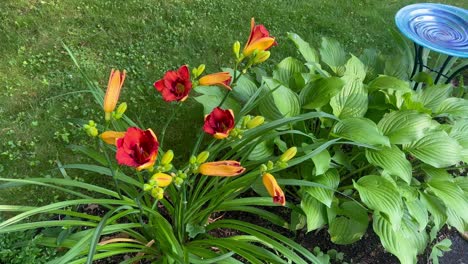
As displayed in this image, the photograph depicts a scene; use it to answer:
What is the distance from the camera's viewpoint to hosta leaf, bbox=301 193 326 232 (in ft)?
6.68

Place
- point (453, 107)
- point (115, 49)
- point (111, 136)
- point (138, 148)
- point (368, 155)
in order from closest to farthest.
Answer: point (138, 148)
point (111, 136)
point (368, 155)
point (453, 107)
point (115, 49)

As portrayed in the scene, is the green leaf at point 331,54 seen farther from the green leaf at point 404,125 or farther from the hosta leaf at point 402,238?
the hosta leaf at point 402,238

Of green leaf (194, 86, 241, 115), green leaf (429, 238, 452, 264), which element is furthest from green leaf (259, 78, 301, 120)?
green leaf (429, 238, 452, 264)

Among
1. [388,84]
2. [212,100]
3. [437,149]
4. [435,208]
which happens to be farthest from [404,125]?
[212,100]

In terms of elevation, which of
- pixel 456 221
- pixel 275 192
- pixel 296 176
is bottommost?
pixel 456 221

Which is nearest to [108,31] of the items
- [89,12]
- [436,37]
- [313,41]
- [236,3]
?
[89,12]

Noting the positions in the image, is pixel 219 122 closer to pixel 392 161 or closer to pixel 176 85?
pixel 176 85

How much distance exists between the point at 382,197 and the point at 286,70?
3.00 feet

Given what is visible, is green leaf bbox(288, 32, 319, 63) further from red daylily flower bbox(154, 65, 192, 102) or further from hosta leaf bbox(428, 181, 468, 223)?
red daylily flower bbox(154, 65, 192, 102)

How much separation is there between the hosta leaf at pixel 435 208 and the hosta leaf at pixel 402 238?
0.33ft

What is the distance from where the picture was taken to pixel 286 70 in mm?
2574

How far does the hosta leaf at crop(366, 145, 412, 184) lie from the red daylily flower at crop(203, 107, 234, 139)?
39.1 inches

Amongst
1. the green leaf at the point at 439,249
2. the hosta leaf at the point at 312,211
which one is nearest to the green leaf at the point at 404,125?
the hosta leaf at the point at 312,211

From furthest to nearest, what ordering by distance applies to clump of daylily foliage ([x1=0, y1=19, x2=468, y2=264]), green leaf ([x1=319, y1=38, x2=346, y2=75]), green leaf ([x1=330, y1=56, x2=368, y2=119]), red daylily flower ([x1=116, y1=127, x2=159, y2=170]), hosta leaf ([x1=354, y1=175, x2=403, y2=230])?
green leaf ([x1=319, y1=38, x2=346, y2=75]) < green leaf ([x1=330, y1=56, x2=368, y2=119]) < hosta leaf ([x1=354, y1=175, x2=403, y2=230]) < clump of daylily foliage ([x1=0, y1=19, x2=468, y2=264]) < red daylily flower ([x1=116, y1=127, x2=159, y2=170])
